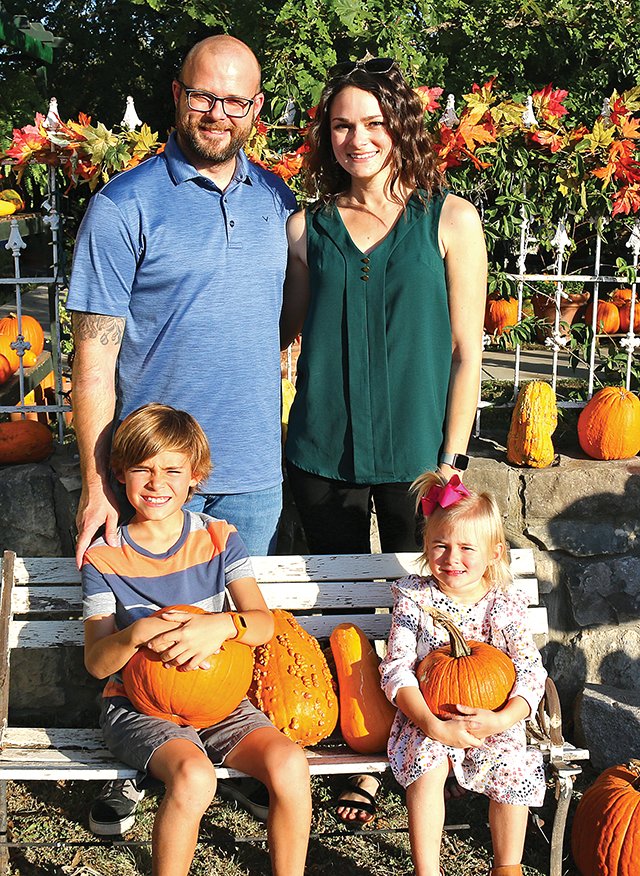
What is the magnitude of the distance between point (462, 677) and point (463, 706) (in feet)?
0.24

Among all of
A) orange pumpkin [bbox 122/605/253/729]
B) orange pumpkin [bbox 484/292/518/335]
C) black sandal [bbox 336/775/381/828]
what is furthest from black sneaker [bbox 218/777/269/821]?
orange pumpkin [bbox 484/292/518/335]

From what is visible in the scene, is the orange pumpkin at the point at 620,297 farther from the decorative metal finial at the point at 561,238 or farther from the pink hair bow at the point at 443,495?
the pink hair bow at the point at 443,495

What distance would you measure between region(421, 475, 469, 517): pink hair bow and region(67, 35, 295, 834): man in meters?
0.50

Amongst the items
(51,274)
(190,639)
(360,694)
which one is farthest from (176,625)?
(51,274)

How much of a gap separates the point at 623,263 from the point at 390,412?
170 cm

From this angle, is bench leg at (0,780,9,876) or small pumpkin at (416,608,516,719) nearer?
small pumpkin at (416,608,516,719)

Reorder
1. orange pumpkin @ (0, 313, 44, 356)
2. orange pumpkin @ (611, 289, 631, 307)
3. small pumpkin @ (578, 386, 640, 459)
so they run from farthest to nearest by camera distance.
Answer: orange pumpkin @ (611, 289, 631, 307)
orange pumpkin @ (0, 313, 44, 356)
small pumpkin @ (578, 386, 640, 459)

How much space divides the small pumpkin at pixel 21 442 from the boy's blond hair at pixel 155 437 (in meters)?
1.20

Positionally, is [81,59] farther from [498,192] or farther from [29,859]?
[29,859]

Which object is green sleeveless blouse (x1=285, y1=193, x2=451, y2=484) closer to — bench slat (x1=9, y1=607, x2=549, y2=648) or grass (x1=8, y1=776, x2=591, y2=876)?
bench slat (x1=9, y1=607, x2=549, y2=648)

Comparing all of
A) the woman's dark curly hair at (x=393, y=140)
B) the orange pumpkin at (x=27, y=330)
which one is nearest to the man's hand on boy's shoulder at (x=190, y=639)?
the woman's dark curly hair at (x=393, y=140)

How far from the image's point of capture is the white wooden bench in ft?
7.89

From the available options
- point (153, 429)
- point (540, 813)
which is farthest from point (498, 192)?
point (540, 813)

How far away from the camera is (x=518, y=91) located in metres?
6.56
